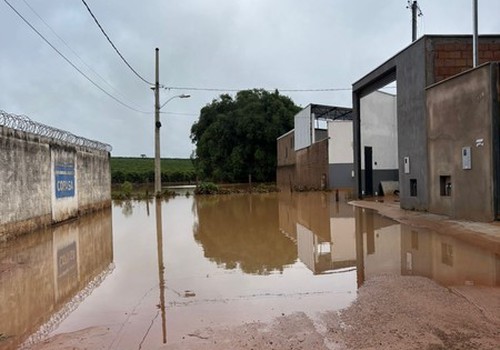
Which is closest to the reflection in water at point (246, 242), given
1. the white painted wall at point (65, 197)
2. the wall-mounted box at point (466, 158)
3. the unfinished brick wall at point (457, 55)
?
the white painted wall at point (65, 197)

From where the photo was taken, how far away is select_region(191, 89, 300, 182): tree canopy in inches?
2249

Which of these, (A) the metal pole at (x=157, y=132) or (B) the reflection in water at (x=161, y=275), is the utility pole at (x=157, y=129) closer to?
(A) the metal pole at (x=157, y=132)

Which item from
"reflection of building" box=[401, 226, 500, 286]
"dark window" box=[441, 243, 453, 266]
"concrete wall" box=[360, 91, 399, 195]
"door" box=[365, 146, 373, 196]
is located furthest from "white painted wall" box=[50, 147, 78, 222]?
"concrete wall" box=[360, 91, 399, 195]

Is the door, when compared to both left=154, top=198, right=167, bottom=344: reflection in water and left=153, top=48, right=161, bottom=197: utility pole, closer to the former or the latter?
left=153, top=48, right=161, bottom=197: utility pole

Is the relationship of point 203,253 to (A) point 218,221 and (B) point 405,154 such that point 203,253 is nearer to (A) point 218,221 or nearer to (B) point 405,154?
(A) point 218,221

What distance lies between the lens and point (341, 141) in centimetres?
3581

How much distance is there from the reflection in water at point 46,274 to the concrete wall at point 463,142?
1066cm

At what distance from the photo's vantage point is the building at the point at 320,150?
35938 millimetres

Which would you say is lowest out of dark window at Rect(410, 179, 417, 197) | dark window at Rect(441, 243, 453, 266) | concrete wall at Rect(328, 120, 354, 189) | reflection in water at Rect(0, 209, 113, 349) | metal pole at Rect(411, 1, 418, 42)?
reflection in water at Rect(0, 209, 113, 349)

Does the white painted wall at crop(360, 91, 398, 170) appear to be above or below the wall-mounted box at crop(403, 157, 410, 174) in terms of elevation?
above

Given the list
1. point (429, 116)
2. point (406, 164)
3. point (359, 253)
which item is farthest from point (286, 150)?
point (359, 253)

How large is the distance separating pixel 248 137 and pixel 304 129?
1618cm

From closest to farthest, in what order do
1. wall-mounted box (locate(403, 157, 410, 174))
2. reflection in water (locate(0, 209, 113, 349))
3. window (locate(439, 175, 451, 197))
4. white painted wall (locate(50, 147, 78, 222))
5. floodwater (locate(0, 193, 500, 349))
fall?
floodwater (locate(0, 193, 500, 349)) < reflection in water (locate(0, 209, 113, 349)) < window (locate(439, 175, 451, 197)) < white painted wall (locate(50, 147, 78, 222)) < wall-mounted box (locate(403, 157, 410, 174))

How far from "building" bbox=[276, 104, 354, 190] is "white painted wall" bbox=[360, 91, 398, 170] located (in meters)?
3.35
